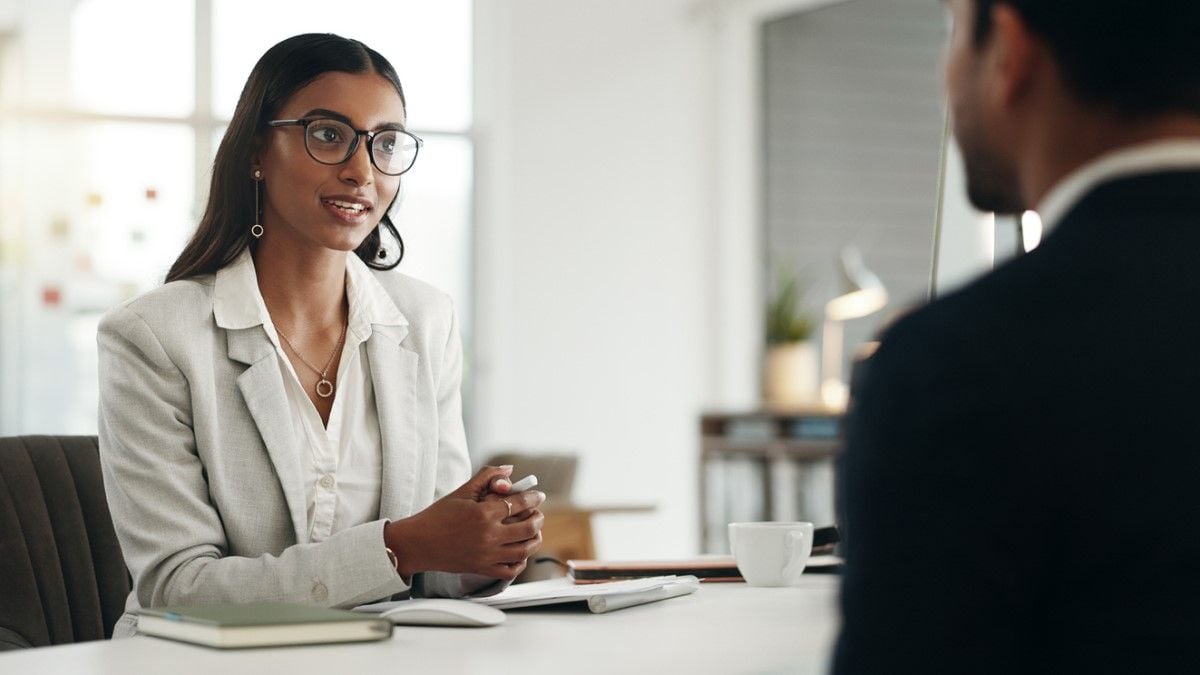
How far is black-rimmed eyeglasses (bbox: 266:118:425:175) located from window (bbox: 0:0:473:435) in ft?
11.9

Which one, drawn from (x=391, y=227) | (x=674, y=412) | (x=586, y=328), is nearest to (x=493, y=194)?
(x=586, y=328)

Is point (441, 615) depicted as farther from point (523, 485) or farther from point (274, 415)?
point (274, 415)

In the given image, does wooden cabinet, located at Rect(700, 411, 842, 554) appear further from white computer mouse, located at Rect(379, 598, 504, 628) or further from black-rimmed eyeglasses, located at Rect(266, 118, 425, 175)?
white computer mouse, located at Rect(379, 598, 504, 628)

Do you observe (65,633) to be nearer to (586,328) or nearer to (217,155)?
(217,155)

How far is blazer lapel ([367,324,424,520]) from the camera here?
187cm

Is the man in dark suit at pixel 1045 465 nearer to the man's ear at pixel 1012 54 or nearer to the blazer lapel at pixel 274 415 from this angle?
the man's ear at pixel 1012 54

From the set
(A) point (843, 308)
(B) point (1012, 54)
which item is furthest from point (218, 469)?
(A) point (843, 308)

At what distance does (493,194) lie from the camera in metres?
6.05

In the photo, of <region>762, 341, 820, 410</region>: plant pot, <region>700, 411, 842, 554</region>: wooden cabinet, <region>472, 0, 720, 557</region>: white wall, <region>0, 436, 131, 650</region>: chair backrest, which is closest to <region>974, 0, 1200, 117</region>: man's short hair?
<region>0, 436, 131, 650</region>: chair backrest

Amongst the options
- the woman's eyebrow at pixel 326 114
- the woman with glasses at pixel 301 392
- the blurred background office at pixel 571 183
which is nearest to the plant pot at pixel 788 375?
the blurred background office at pixel 571 183

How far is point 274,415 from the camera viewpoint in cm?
177

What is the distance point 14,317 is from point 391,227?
3.84m

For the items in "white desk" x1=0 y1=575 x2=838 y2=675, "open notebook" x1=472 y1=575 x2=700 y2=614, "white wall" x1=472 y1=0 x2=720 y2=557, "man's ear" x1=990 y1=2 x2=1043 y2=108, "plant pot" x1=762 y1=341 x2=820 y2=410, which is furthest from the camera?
"white wall" x1=472 y1=0 x2=720 y2=557

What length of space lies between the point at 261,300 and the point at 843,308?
159 inches
